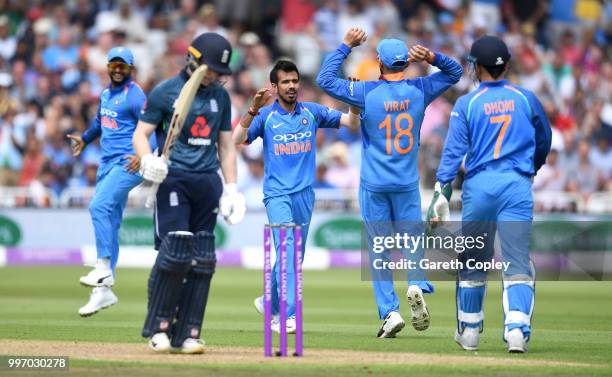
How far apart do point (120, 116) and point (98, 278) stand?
5.14 feet

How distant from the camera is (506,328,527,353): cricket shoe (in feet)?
31.9

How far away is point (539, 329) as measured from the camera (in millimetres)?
12234

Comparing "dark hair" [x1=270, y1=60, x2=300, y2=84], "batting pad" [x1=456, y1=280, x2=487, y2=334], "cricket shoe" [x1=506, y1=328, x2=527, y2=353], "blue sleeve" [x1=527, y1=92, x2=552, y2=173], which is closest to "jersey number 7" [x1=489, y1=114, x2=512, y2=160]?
"blue sleeve" [x1=527, y1=92, x2=552, y2=173]

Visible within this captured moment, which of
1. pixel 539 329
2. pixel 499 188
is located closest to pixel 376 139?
pixel 499 188

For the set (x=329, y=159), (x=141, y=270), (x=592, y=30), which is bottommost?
(x=141, y=270)

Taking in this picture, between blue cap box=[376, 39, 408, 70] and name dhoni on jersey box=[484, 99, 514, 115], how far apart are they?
55.5 inches

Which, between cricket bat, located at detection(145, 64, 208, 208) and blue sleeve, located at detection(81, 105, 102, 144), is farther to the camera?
blue sleeve, located at detection(81, 105, 102, 144)

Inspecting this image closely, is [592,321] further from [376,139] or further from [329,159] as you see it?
[329,159]

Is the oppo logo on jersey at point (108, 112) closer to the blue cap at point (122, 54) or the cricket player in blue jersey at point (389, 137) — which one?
the blue cap at point (122, 54)

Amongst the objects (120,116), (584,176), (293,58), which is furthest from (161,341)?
(293,58)

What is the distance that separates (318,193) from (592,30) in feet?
23.2

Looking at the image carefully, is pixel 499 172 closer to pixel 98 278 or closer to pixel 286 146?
pixel 286 146

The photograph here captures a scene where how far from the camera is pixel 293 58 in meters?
24.1

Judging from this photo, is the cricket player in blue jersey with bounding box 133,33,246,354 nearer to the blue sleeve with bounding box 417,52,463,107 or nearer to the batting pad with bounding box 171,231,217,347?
the batting pad with bounding box 171,231,217,347
